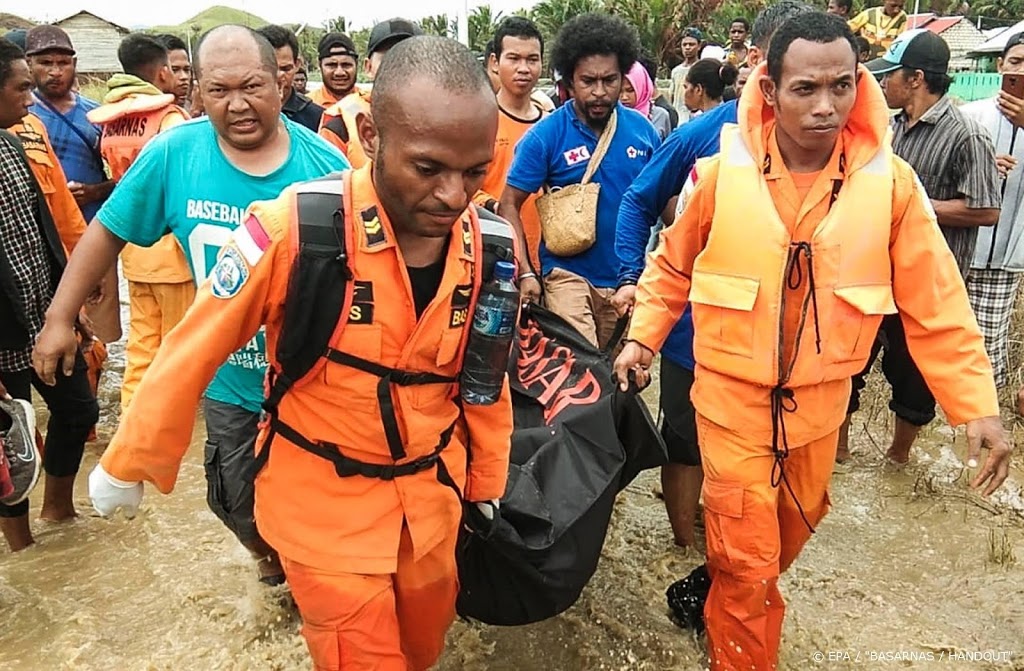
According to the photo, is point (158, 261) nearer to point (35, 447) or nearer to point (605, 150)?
point (35, 447)

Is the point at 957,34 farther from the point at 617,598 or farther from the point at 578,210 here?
the point at 617,598

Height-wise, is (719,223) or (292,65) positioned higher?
(292,65)

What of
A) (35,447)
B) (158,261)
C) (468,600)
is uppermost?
(158,261)

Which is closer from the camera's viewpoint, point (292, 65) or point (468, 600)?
point (468, 600)

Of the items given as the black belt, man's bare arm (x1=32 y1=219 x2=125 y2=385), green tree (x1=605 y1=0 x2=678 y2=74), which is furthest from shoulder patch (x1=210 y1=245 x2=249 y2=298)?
green tree (x1=605 y1=0 x2=678 y2=74)

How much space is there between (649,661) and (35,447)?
7.91 ft

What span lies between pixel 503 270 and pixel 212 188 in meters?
1.15

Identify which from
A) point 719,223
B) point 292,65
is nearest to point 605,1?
point 292,65

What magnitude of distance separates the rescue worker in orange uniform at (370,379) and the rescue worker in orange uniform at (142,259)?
2.11m

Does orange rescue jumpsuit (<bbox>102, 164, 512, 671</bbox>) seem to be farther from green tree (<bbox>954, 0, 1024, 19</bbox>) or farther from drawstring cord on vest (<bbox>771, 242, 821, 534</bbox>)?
green tree (<bbox>954, 0, 1024, 19</bbox>)

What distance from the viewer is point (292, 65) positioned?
574 cm

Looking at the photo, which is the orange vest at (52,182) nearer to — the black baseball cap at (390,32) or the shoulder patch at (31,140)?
the shoulder patch at (31,140)

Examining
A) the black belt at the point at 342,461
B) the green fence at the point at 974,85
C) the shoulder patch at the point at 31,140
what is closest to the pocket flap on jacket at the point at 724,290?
the black belt at the point at 342,461

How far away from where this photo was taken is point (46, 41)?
510 cm
